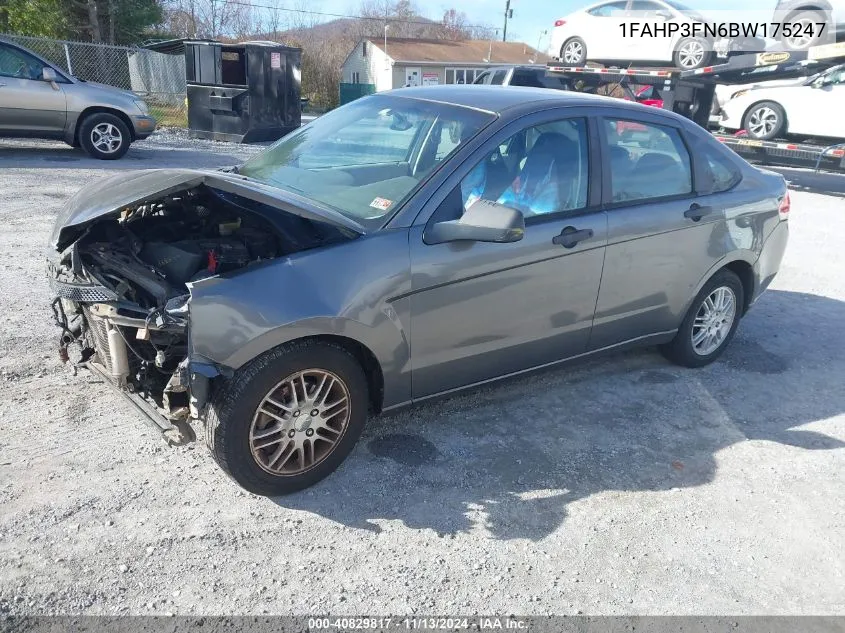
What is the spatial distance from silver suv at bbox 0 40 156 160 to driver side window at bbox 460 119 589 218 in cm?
1018

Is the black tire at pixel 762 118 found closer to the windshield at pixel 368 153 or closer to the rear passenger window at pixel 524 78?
the rear passenger window at pixel 524 78

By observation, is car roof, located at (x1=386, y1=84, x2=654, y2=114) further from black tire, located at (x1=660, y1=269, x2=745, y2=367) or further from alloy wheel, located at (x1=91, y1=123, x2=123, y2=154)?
alloy wheel, located at (x1=91, y1=123, x2=123, y2=154)

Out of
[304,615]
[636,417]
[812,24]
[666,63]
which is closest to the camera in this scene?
[304,615]

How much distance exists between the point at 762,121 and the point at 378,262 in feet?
43.6

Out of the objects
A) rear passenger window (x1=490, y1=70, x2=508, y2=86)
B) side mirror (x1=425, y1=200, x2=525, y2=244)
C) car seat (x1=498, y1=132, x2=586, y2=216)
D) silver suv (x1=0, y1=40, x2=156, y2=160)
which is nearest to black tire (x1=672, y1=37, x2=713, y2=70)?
rear passenger window (x1=490, y1=70, x2=508, y2=86)

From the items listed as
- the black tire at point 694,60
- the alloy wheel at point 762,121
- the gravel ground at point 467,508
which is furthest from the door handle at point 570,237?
the alloy wheel at point 762,121

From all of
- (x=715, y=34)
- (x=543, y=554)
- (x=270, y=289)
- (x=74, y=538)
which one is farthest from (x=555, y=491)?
(x=715, y=34)

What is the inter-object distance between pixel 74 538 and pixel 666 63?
48.0 ft

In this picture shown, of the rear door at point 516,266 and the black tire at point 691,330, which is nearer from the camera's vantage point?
→ the rear door at point 516,266

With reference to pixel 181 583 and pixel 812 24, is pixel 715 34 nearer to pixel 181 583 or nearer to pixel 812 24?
pixel 812 24

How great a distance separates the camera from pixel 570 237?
12.2 feet

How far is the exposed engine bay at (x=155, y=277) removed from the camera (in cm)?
299

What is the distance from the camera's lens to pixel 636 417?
4.22 m

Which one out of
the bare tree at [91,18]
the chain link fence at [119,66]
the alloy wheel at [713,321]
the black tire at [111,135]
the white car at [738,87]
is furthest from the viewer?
the bare tree at [91,18]
